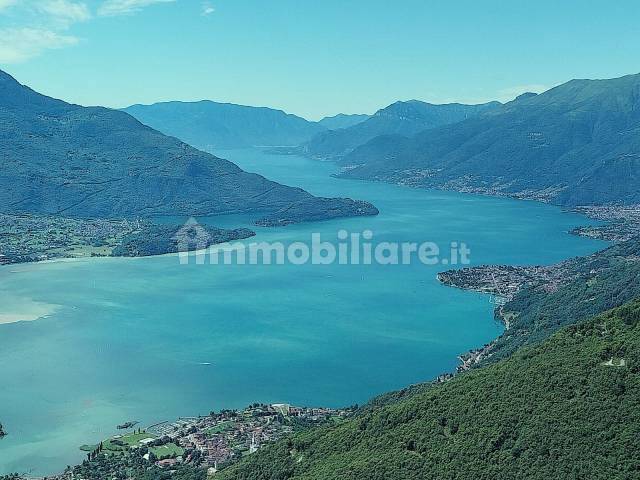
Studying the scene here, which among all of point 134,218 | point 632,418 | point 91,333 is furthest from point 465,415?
point 134,218

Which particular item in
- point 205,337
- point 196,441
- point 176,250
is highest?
point 176,250

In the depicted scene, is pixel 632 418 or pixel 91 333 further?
pixel 91 333

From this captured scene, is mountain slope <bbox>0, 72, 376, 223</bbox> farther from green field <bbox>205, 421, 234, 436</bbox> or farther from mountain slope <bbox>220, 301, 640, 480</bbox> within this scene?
mountain slope <bbox>220, 301, 640, 480</bbox>

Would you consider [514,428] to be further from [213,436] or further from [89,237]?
[89,237]

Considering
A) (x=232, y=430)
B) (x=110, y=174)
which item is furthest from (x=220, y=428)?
(x=110, y=174)

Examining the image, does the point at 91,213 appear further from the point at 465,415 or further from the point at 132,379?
the point at 465,415

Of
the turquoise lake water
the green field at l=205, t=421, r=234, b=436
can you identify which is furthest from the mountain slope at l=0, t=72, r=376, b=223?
the green field at l=205, t=421, r=234, b=436
